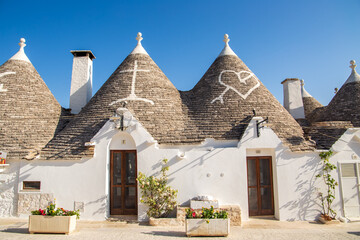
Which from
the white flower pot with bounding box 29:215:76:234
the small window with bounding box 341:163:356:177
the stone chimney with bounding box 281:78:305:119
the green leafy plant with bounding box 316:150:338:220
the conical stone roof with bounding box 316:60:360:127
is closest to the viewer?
the white flower pot with bounding box 29:215:76:234

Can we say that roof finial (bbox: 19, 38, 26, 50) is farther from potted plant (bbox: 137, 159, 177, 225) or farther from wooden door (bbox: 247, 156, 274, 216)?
wooden door (bbox: 247, 156, 274, 216)

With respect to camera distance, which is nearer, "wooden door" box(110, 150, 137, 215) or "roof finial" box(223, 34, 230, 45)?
"wooden door" box(110, 150, 137, 215)

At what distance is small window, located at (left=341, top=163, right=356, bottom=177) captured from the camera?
9.90 metres

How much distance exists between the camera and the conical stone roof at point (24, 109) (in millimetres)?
→ 10555

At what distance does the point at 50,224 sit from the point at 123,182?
2.95 metres

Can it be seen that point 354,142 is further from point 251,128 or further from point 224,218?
point 224,218

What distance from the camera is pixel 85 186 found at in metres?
9.60

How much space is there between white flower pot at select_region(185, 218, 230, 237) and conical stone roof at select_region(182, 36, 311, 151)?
368 cm

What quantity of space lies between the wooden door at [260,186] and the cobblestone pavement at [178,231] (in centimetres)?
69

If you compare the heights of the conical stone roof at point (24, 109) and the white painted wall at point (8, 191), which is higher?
the conical stone roof at point (24, 109)

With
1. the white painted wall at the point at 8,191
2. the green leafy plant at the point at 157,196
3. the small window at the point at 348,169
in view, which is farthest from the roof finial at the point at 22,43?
the small window at the point at 348,169

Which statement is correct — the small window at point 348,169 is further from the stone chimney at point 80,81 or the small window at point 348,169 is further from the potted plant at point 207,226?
the stone chimney at point 80,81

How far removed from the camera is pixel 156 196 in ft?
30.7

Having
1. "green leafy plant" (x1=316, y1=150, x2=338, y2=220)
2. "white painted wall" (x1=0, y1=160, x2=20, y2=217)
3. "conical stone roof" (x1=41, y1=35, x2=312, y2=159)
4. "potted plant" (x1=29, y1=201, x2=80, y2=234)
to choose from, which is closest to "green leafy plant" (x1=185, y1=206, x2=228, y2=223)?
"conical stone roof" (x1=41, y1=35, x2=312, y2=159)
